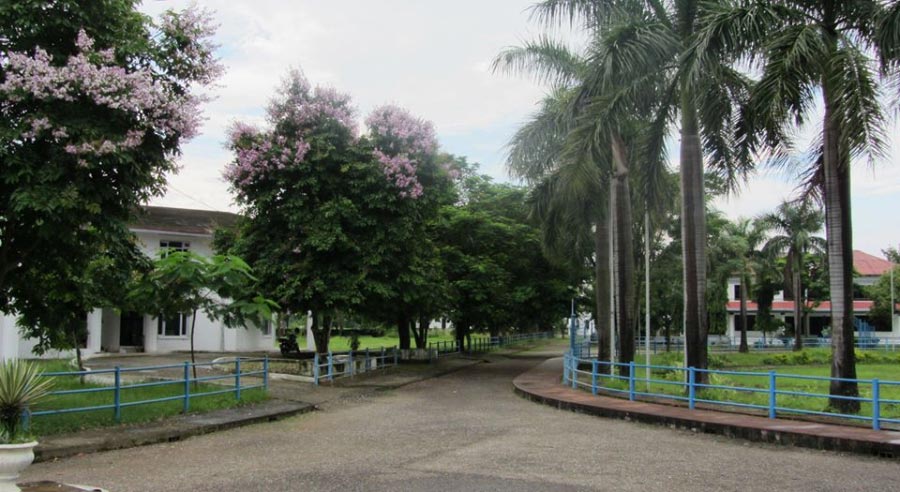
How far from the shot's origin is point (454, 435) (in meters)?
12.3

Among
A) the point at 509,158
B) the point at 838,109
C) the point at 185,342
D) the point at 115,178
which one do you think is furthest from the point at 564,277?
the point at 115,178

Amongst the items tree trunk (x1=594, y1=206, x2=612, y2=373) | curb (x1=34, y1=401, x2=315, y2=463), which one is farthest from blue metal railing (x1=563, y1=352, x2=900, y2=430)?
curb (x1=34, y1=401, x2=315, y2=463)

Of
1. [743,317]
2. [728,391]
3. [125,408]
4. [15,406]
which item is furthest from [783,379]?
[15,406]

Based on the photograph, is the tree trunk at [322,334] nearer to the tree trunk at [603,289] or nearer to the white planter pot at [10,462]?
the tree trunk at [603,289]

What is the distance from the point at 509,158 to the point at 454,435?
1257cm

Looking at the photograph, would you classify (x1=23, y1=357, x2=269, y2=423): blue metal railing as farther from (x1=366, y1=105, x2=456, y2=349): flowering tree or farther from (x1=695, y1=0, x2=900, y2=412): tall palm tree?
(x1=695, y1=0, x2=900, y2=412): tall palm tree

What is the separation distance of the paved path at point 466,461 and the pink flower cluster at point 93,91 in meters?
4.49

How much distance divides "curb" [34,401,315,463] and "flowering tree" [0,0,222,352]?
294 cm

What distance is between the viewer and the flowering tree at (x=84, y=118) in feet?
33.0

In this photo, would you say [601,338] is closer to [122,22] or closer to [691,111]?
[691,111]

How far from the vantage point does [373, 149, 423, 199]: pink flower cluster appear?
21750 millimetres

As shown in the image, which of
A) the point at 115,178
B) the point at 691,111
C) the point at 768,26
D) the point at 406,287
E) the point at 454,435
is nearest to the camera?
the point at 115,178

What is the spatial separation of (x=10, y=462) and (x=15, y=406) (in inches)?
50.9

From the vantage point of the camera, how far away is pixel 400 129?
22.6 metres
